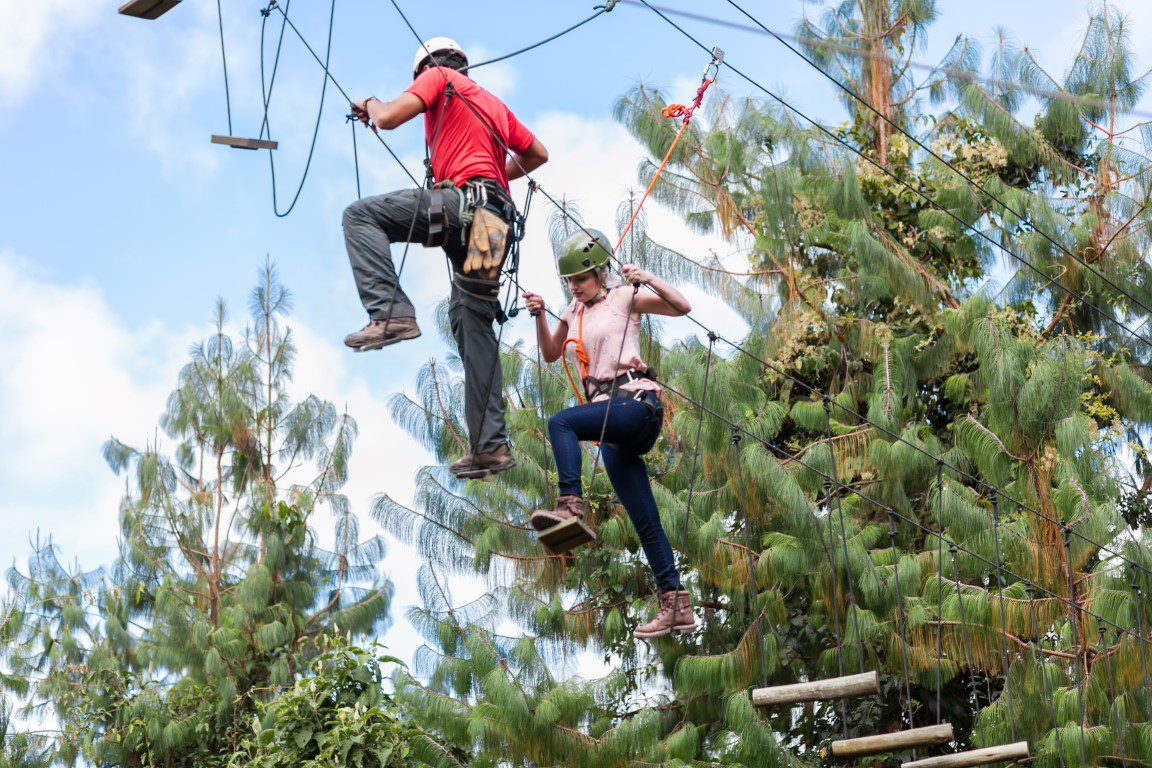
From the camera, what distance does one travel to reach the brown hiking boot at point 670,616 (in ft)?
19.5

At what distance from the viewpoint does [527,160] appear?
6188 millimetres

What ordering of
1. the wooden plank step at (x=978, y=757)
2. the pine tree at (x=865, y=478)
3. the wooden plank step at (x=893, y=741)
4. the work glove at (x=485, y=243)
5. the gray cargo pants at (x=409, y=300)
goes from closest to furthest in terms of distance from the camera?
the gray cargo pants at (x=409, y=300), the work glove at (x=485, y=243), the wooden plank step at (x=893, y=741), the wooden plank step at (x=978, y=757), the pine tree at (x=865, y=478)

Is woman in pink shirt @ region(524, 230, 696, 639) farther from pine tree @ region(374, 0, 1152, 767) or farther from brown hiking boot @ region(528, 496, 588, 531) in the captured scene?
pine tree @ region(374, 0, 1152, 767)

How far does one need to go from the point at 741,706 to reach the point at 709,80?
3.42m

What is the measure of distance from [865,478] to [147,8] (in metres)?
5.87

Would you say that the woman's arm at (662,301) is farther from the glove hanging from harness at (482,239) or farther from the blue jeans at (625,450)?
the glove hanging from harness at (482,239)

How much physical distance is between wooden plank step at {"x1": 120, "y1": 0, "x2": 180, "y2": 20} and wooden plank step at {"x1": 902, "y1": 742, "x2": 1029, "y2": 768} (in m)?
4.16

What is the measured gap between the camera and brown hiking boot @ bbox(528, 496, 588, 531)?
5523 mm

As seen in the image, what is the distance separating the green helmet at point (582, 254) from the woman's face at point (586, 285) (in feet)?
0.09

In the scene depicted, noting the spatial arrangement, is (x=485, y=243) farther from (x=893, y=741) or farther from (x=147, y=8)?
(x=893, y=741)

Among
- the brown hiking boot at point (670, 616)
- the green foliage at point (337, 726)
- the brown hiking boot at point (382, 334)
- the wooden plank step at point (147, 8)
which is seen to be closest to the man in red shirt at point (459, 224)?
the brown hiking boot at point (382, 334)

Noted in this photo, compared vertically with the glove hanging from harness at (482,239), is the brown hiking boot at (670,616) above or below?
below

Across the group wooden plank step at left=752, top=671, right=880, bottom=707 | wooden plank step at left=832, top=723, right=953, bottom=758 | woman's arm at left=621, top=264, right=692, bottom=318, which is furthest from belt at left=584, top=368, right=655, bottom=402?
wooden plank step at left=832, top=723, right=953, bottom=758

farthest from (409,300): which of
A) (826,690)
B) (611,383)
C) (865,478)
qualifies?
(865,478)
